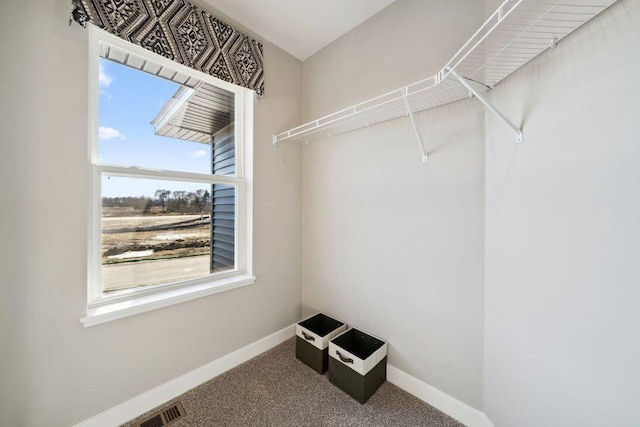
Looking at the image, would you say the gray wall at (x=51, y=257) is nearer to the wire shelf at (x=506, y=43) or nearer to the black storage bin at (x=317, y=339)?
the black storage bin at (x=317, y=339)

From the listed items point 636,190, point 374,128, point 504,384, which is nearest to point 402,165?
point 374,128

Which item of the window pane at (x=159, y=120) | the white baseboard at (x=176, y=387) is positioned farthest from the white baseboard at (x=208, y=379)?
the window pane at (x=159, y=120)

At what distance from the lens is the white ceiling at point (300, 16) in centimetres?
163

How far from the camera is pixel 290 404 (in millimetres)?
1470

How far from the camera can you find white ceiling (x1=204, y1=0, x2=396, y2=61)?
163 cm

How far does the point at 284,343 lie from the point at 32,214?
6.06 ft

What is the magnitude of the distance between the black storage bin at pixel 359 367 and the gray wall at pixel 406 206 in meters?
0.10

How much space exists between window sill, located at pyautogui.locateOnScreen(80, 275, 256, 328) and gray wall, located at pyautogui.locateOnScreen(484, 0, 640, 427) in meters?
1.68

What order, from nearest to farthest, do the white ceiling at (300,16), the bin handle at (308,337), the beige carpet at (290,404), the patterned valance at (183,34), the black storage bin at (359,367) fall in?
the patterned valance at (183,34), the beige carpet at (290,404), the black storage bin at (359,367), the white ceiling at (300,16), the bin handle at (308,337)

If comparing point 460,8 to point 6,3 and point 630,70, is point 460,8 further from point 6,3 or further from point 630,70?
point 6,3

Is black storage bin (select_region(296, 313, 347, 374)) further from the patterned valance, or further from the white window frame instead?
the patterned valance

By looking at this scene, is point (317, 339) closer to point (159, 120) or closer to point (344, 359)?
point (344, 359)

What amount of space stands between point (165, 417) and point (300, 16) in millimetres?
2765

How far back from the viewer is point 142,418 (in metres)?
1.38
